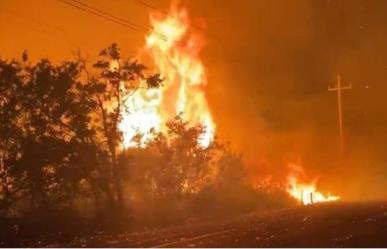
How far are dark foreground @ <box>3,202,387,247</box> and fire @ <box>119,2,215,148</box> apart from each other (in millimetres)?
13111

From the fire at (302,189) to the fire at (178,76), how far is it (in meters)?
9.27

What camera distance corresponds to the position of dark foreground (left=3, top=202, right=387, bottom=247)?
18.8m

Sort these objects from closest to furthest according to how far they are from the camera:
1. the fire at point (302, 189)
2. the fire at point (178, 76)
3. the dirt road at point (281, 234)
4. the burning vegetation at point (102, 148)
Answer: the dirt road at point (281, 234) → the burning vegetation at point (102, 148) → the fire at point (178, 76) → the fire at point (302, 189)

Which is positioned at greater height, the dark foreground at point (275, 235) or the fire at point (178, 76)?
the fire at point (178, 76)

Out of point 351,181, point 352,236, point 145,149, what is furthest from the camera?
point 351,181

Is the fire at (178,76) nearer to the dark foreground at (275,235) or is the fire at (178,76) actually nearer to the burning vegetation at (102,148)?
the burning vegetation at (102,148)

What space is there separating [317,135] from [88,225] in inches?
1471

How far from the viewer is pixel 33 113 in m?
30.7

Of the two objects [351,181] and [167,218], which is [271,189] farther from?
[167,218]

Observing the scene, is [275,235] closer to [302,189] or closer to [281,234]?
[281,234]

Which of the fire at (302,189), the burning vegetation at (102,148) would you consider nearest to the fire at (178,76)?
the burning vegetation at (102,148)

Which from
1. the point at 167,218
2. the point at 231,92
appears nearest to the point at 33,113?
the point at 167,218

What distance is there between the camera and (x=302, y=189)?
5028 cm

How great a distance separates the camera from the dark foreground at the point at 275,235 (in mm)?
18844
